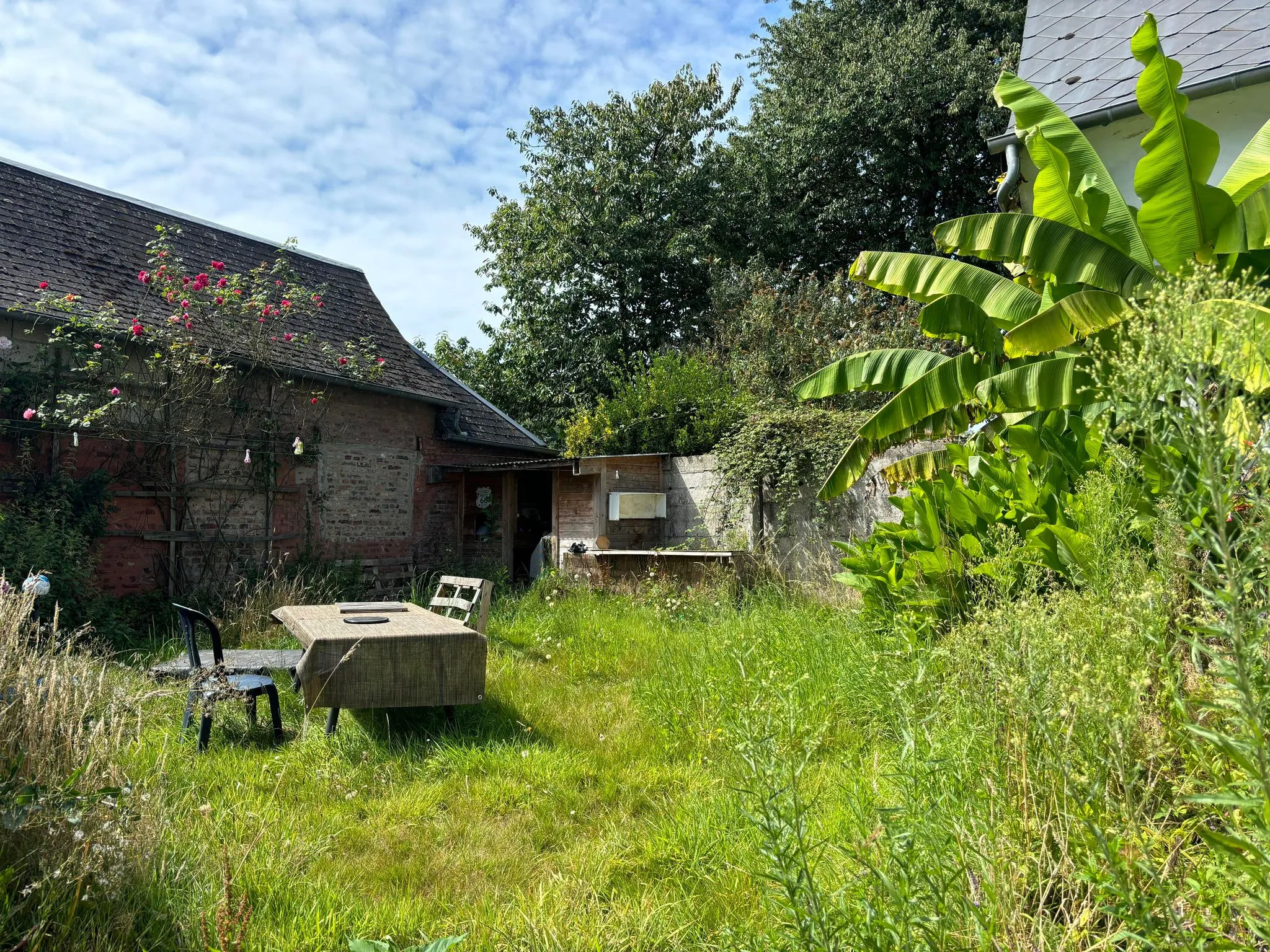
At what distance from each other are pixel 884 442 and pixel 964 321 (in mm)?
1415

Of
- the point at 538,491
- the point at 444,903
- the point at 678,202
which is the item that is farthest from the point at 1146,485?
the point at 678,202

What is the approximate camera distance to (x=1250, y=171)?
16.5ft

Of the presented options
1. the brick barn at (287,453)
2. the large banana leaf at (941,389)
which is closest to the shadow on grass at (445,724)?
the large banana leaf at (941,389)

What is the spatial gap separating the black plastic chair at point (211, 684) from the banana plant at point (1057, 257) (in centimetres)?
507

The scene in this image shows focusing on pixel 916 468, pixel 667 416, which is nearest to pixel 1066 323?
pixel 916 468

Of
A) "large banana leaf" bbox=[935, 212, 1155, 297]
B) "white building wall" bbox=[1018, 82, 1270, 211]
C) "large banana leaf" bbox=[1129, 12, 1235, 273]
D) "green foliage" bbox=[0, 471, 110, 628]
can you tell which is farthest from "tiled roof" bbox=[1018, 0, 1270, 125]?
"green foliage" bbox=[0, 471, 110, 628]

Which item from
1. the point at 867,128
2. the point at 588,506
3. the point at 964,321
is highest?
the point at 867,128

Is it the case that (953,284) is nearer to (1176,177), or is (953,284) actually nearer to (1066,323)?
(1066,323)

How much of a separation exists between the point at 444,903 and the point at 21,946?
1357mm

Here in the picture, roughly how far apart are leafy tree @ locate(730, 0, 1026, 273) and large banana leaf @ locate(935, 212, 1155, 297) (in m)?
13.0

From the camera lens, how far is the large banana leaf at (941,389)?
20.5 ft

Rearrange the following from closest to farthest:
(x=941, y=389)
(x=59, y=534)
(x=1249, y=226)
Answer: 1. (x=1249, y=226)
2. (x=941, y=389)
3. (x=59, y=534)

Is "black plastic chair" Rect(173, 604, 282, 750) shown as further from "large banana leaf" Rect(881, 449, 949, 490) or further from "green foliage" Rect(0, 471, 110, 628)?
"large banana leaf" Rect(881, 449, 949, 490)

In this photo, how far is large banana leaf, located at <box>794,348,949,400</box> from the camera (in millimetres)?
6738
